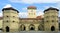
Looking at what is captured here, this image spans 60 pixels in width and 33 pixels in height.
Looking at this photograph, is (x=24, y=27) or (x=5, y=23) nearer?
(x=5, y=23)

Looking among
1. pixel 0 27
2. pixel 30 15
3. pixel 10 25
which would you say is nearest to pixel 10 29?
pixel 10 25

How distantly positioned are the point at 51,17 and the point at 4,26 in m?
13.7

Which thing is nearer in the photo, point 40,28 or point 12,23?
point 12,23

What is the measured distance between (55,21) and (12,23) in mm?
Answer: 12257

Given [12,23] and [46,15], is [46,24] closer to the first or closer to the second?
[46,15]

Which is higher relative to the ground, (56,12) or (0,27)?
(56,12)

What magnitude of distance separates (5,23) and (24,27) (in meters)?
7.36

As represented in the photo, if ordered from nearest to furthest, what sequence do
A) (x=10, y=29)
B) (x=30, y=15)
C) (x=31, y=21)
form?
(x=10, y=29) < (x=31, y=21) < (x=30, y=15)

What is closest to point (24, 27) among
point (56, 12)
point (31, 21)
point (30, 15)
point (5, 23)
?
point (31, 21)

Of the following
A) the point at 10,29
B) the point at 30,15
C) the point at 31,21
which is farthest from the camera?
the point at 30,15

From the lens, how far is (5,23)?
5388 centimetres

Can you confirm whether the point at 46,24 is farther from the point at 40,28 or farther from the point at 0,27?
the point at 0,27

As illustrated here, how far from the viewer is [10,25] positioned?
53.6 metres

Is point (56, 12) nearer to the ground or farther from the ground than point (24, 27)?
farther from the ground
